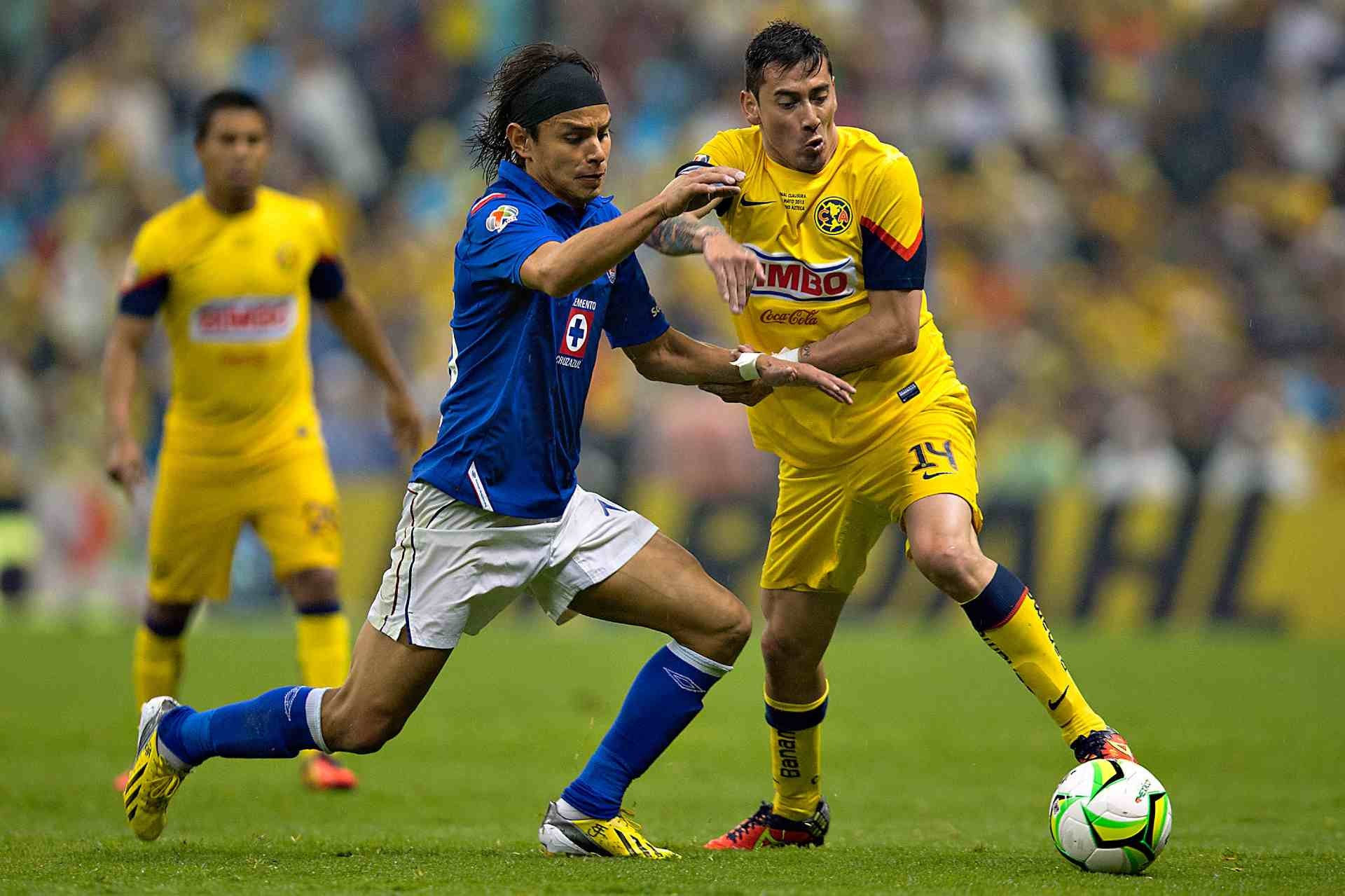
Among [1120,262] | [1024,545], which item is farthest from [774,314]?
[1120,262]

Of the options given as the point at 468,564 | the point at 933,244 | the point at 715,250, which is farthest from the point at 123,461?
the point at 933,244

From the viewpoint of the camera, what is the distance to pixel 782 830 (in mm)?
6551

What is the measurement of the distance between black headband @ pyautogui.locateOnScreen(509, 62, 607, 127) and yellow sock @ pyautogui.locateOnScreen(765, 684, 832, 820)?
2393 mm

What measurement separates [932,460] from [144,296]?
165 inches

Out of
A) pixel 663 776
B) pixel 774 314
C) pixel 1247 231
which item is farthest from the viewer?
pixel 1247 231

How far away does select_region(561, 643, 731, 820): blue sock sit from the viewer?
5828 mm

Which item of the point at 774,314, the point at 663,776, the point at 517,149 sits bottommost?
the point at 663,776

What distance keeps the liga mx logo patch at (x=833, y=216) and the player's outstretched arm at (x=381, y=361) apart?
3045mm

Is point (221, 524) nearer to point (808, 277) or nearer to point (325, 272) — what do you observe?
point (325, 272)

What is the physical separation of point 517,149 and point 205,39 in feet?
58.6

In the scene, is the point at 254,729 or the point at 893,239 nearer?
the point at 254,729

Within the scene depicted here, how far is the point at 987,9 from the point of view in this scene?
68.5ft

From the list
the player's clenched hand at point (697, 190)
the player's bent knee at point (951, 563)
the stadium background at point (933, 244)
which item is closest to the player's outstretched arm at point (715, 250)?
the player's clenched hand at point (697, 190)

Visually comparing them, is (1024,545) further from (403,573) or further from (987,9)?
(403,573)
